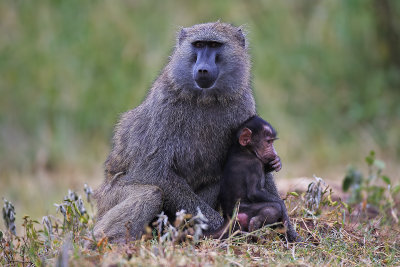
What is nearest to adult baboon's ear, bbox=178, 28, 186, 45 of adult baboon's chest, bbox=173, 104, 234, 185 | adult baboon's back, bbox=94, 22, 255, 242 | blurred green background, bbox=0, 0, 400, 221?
adult baboon's back, bbox=94, 22, 255, 242

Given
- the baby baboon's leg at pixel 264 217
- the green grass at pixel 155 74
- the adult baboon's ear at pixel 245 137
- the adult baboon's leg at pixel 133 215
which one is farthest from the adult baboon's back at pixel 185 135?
the green grass at pixel 155 74

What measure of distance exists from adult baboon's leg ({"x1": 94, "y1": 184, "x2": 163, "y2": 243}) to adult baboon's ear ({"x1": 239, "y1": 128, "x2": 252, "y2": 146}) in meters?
0.67

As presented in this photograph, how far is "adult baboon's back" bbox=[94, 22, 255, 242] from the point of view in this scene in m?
4.60

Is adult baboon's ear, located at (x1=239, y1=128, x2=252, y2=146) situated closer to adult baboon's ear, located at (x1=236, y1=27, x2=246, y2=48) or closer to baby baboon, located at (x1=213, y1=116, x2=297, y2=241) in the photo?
baby baboon, located at (x1=213, y1=116, x2=297, y2=241)

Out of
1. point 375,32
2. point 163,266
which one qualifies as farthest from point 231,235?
point 375,32

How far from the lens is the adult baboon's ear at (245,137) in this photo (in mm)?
4680

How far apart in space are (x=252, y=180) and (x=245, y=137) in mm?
313

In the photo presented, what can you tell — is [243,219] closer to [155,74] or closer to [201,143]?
[201,143]

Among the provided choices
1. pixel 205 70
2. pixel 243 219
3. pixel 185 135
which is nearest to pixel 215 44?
pixel 205 70

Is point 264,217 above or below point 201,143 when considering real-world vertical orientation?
below

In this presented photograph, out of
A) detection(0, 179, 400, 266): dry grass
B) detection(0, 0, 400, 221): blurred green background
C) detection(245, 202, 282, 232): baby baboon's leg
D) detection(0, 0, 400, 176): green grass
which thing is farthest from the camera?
detection(0, 0, 400, 176): green grass

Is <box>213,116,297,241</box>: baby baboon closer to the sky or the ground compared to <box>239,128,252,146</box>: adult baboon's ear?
closer to the ground

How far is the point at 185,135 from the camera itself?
184 inches

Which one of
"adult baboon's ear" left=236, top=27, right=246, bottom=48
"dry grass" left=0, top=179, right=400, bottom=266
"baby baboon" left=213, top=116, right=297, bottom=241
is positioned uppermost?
"adult baboon's ear" left=236, top=27, right=246, bottom=48
